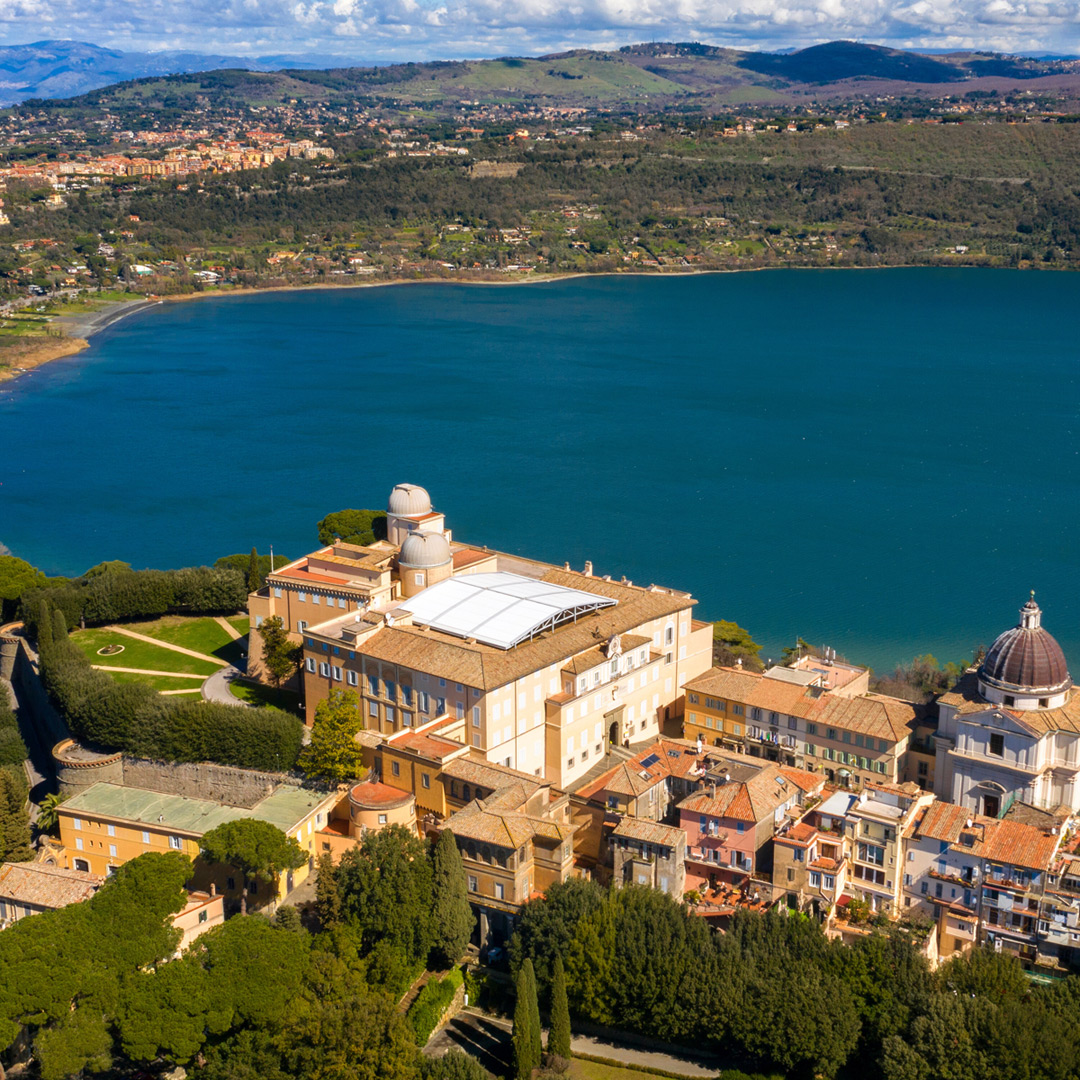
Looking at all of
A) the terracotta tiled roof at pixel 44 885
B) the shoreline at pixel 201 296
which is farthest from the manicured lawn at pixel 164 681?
the shoreline at pixel 201 296

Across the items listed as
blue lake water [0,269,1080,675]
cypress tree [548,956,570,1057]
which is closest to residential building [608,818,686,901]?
cypress tree [548,956,570,1057]

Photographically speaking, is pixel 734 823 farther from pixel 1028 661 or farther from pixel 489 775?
pixel 1028 661

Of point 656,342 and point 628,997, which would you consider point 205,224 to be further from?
point 628,997

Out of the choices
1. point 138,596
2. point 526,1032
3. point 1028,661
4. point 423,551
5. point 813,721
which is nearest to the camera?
point 526,1032

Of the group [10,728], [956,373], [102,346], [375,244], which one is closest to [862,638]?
[10,728]

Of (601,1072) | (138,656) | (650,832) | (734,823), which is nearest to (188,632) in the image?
(138,656)

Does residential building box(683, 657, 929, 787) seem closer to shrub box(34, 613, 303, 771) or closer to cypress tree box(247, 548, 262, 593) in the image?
shrub box(34, 613, 303, 771)
